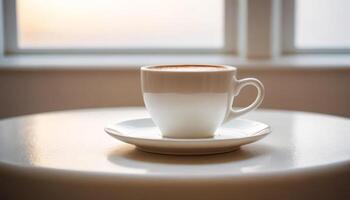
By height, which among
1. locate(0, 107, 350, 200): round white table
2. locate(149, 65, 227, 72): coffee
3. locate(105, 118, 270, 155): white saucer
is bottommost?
locate(0, 107, 350, 200): round white table

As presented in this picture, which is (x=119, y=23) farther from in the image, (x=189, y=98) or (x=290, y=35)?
(x=189, y=98)

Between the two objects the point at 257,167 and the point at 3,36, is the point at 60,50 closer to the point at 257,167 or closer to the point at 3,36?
the point at 3,36

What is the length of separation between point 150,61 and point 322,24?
70 centimetres

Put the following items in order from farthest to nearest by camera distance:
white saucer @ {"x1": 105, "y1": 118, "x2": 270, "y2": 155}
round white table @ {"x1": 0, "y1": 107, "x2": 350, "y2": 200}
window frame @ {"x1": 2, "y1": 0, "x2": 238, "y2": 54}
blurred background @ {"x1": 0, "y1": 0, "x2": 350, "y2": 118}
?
window frame @ {"x1": 2, "y1": 0, "x2": 238, "y2": 54}, blurred background @ {"x1": 0, "y1": 0, "x2": 350, "y2": 118}, white saucer @ {"x1": 105, "y1": 118, "x2": 270, "y2": 155}, round white table @ {"x1": 0, "y1": 107, "x2": 350, "y2": 200}

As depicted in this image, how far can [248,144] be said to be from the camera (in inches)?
37.6

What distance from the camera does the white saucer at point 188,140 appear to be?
84cm

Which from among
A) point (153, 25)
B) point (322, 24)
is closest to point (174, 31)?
point (153, 25)

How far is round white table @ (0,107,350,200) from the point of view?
72 cm

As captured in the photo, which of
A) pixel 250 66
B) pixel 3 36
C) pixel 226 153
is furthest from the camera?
pixel 3 36

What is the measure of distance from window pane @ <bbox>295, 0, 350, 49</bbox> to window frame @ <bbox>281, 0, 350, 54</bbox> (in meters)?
0.02

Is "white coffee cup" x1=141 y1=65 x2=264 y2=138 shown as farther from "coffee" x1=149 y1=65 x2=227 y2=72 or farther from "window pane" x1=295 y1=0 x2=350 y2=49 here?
"window pane" x1=295 y1=0 x2=350 y2=49

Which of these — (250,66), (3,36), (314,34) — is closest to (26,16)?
(3,36)

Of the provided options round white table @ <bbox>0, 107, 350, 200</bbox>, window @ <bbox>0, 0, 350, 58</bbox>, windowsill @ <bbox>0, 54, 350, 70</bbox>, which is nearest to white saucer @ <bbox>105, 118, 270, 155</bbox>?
round white table @ <bbox>0, 107, 350, 200</bbox>

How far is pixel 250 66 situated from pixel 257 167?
4.52ft
